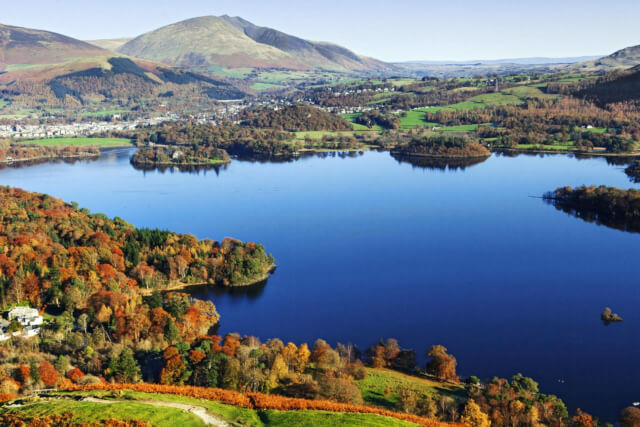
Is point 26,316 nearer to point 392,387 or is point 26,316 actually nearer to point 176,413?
point 176,413

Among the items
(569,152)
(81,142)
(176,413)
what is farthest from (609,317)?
(81,142)

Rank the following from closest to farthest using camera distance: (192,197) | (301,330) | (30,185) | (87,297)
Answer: (301,330)
(87,297)
(192,197)
(30,185)

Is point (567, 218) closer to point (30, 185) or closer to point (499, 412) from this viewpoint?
point (499, 412)

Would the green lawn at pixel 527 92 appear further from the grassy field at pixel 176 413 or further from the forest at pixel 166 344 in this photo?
the grassy field at pixel 176 413

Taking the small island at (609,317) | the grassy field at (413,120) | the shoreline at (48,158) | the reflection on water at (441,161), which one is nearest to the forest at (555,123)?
the grassy field at (413,120)

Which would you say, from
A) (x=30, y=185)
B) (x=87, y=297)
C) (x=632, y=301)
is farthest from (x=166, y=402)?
(x=30, y=185)

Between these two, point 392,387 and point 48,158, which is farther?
point 48,158
